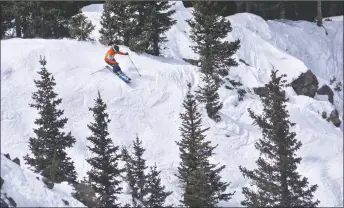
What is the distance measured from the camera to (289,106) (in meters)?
32.5

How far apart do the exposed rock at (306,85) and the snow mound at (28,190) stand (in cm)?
2423

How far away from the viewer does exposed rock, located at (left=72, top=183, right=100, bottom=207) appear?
16.6 meters

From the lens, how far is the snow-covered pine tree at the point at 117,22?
33219 mm

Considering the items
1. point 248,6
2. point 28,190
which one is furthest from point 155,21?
point 28,190

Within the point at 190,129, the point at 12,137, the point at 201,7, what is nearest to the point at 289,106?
the point at 201,7

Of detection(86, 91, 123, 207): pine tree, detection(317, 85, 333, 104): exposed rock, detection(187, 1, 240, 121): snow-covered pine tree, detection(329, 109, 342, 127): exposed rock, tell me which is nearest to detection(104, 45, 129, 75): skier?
detection(187, 1, 240, 121): snow-covered pine tree

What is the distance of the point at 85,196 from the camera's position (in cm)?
1680

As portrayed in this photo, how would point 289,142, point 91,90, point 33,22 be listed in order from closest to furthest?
point 289,142
point 91,90
point 33,22

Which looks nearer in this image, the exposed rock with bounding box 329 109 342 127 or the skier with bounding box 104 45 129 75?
the skier with bounding box 104 45 129 75

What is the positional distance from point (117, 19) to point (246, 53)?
12.3m

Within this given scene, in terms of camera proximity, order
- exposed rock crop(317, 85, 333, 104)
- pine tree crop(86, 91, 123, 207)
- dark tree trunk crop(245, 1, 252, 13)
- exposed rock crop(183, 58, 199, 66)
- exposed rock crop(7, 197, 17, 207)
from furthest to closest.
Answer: dark tree trunk crop(245, 1, 252, 13) → exposed rock crop(317, 85, 333, 104) → exposed rock crop(183, 58, 199, 66) → pine tree crop(86, 91, 123, 207) → exposed rock crop(7, 197, 17, 207)

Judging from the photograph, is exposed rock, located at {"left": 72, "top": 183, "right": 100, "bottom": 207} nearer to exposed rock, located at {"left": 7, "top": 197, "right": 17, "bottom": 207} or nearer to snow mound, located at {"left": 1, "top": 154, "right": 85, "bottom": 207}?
snow mound, located at {"left": 1, "top": 154, "right": 85, "bottom": 207}

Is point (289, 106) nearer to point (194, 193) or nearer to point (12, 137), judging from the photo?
point (194, 193)

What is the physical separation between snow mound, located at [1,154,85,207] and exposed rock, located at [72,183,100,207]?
0.41m
